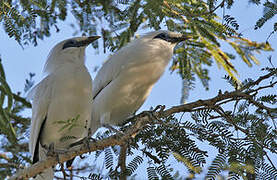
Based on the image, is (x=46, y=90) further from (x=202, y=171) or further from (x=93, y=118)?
(x=202, y=171)

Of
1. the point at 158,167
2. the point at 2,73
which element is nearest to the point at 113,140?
the point at 158,167

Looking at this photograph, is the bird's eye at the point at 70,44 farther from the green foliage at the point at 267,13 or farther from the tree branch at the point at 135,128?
the green foliage at the point at 267,13

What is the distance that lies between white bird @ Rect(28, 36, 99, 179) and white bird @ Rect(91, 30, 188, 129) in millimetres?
457

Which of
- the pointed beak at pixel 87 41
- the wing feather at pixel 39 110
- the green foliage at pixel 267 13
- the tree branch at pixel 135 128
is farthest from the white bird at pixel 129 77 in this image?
the green foliage at pixel 267 13

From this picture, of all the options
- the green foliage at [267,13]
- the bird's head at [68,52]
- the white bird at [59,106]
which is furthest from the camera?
the bird's head at [68,52]

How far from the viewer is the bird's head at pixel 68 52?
455cm

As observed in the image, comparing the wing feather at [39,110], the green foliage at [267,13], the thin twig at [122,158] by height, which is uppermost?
the green foliage at [267,13]

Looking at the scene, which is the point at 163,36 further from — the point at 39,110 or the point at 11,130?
the point at 11,130

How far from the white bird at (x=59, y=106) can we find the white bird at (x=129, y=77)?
18.0 inches

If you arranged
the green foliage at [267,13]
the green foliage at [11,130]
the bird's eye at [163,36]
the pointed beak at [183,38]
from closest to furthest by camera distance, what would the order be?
the green foliage at [11,130]
the green foliage at [267,13]
the pointed beak at [183,38]
the bird's eye at [163,36]

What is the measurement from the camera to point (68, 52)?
465 centimetres

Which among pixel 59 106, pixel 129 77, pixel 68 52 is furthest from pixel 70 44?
pixel 59 106

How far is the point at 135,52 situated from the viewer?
4.77 metres

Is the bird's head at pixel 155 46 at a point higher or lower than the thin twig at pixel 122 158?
higher
